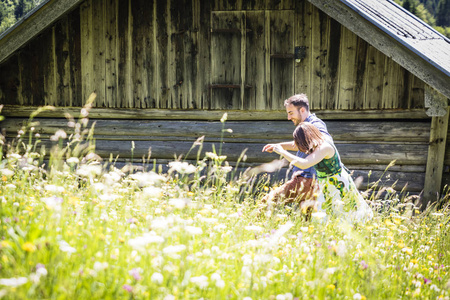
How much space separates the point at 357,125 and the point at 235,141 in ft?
6.14

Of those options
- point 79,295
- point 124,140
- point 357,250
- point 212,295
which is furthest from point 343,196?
point 124,140

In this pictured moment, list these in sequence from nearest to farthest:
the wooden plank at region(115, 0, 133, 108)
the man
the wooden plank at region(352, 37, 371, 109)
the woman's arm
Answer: the woman's arm → the man → the wooden plank at region(352, 37, 371, 109) → the wooden plank at region(115, 0, 133, 108)

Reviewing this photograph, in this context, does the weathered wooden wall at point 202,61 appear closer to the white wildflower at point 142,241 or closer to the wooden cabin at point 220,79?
the wooden cabin at point 220,79

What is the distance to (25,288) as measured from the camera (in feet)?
5.95

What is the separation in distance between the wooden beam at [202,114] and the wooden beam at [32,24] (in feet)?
3.48

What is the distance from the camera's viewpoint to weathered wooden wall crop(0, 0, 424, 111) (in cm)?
625

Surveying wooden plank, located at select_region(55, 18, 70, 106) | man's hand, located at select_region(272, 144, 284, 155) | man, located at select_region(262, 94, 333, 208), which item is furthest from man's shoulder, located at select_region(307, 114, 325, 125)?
wooden plank, located at select_region(55, 18, 70, 106)

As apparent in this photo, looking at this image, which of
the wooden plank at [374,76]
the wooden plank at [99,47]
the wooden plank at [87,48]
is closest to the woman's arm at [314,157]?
the wooden plank at [374,76]

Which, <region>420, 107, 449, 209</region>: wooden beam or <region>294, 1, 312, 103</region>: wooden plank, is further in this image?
<region>294, 1, 312, 103</region>: wooden plank

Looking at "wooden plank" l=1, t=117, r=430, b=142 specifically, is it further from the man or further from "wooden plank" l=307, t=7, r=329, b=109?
the man

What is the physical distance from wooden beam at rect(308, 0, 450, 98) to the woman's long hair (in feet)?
6.84

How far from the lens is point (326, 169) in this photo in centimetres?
413

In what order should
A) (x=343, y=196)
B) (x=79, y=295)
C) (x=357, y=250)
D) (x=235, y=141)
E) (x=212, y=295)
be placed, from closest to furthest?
(x=79, y=295) < (x=212, y=295) < (x=357, y=250) < (x=343, y=196) < (x=235, y=141)

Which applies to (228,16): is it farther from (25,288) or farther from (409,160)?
(25,288)
